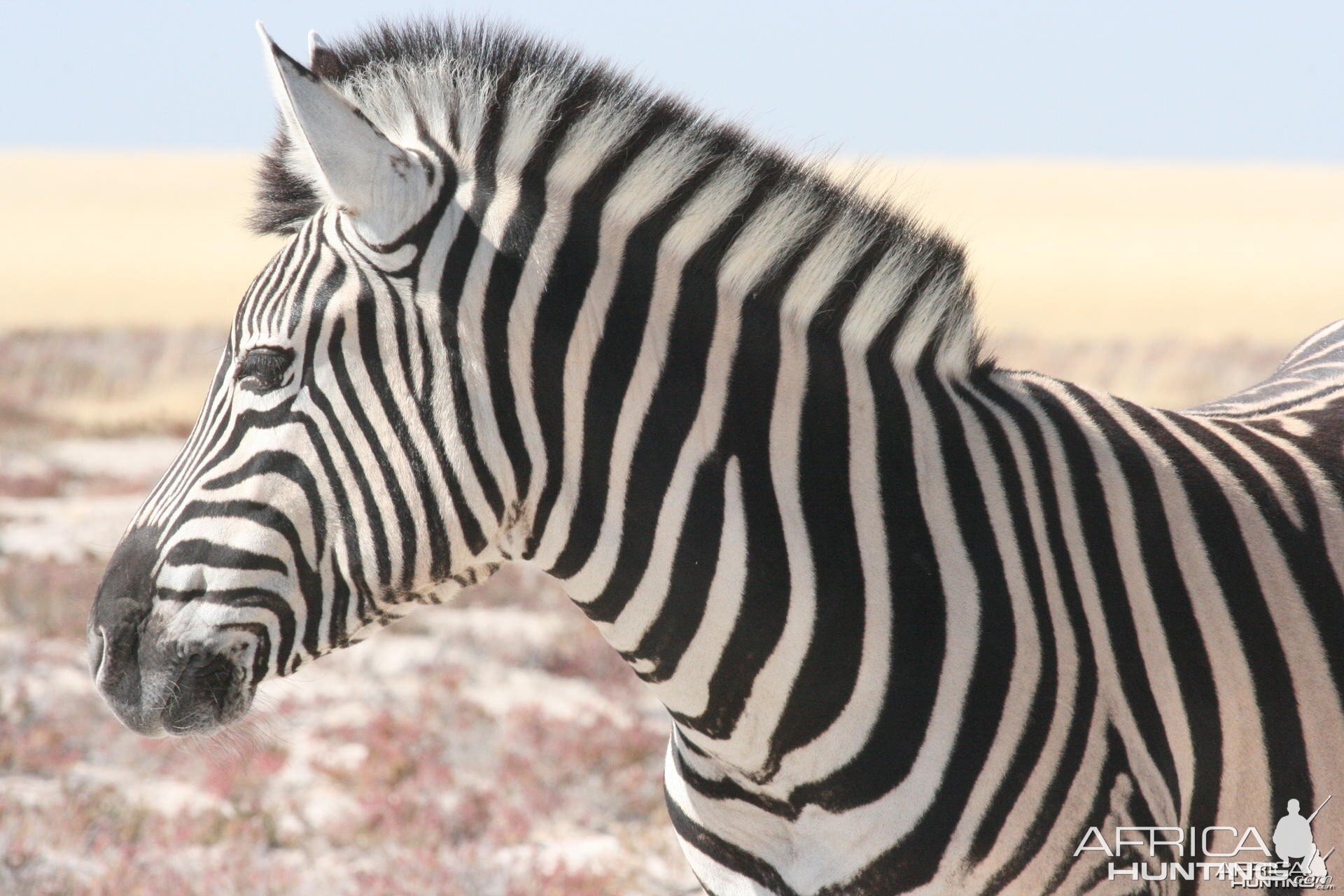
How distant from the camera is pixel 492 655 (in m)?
6.92

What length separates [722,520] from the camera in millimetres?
1973

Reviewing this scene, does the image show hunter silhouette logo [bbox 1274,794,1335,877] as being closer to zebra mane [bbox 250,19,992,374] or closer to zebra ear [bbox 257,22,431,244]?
zebra mane [bbox 250,19,992,374]

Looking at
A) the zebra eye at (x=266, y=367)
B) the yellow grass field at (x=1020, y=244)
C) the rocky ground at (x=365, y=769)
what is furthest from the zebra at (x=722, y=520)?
the rocky ground at (x=365, y=769)

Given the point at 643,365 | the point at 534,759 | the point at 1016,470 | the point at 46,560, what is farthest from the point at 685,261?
the point at 46,560

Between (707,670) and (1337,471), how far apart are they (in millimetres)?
1363

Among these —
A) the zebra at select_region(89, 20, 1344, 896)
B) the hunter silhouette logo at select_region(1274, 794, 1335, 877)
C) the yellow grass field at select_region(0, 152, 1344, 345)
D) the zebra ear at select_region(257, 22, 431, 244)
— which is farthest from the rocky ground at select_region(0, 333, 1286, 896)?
the yellow grass field at select_region(0, 152, 1344, 345)

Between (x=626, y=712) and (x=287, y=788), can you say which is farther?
(x=626, y=712)

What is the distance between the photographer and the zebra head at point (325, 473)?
6.33 feet

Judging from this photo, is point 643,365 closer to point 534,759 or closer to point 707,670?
point 707,670

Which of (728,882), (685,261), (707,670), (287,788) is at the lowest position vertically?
(287,788)

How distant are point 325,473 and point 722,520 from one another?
68 centimetres
